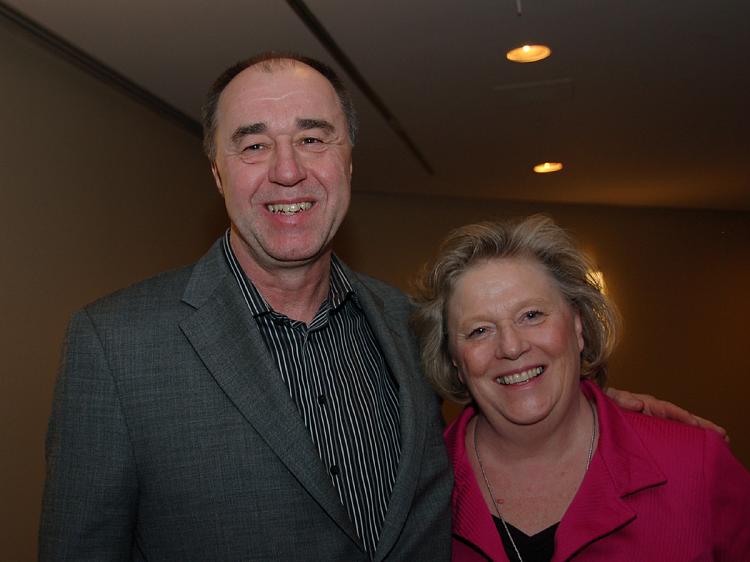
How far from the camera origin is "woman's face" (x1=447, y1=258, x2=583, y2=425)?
192cm

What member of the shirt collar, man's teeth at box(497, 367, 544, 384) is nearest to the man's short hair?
the shirt collar

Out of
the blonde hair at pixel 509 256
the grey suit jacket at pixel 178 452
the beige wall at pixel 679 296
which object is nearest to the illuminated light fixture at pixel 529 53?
the blonde hair at pixel 509 256

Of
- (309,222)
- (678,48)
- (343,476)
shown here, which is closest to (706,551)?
(343,476)

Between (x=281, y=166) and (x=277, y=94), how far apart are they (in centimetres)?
19

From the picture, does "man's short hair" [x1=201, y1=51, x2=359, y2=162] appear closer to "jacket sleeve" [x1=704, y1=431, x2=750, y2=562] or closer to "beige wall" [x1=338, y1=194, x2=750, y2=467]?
"jacket sleeve" [x1=704, y1=431, x2=750, y2=562]

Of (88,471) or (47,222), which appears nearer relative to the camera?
(88,471)

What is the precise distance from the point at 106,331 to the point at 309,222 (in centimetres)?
52

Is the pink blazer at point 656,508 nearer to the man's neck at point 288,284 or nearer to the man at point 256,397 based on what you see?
the man at point 256,397

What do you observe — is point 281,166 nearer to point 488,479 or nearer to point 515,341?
point 515,341

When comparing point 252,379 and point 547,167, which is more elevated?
point 547,167

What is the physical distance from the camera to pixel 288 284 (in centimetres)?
180

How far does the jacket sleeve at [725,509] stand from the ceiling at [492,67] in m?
2.09

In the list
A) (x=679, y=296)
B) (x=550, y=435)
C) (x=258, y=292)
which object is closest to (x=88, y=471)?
(x=258, y=292)

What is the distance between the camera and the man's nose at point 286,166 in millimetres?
1719
